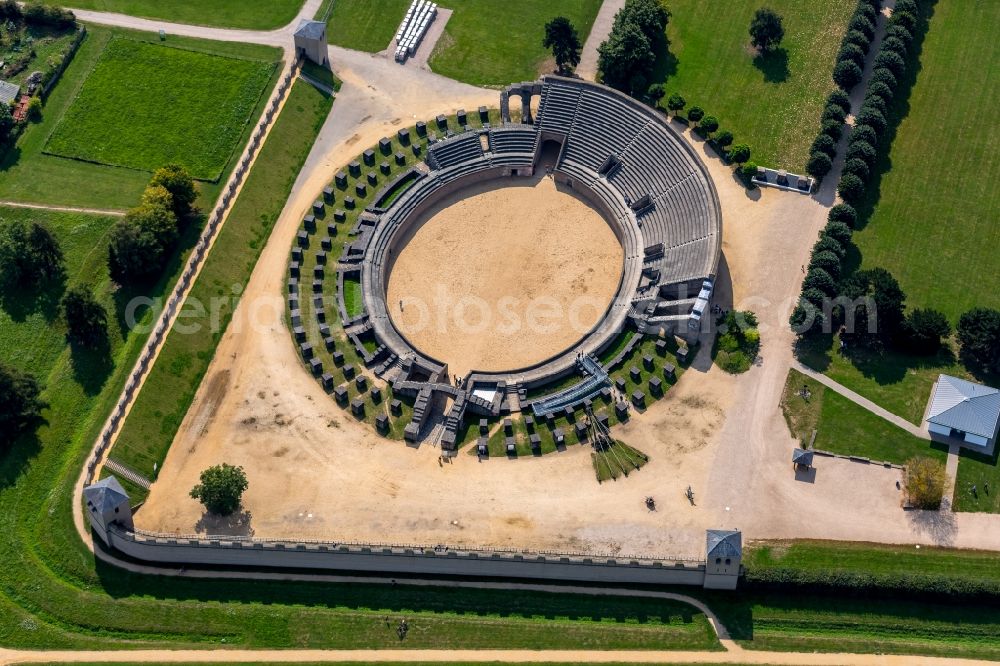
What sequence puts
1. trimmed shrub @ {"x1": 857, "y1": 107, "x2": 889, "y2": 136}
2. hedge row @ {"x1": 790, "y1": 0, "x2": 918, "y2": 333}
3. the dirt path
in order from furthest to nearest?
trimmed shrub @ {"x1": 857, "y1": 107, "x2": 889, "y2": 136}
the dirt path
hedge row @ {"x1": 790, "y1": 0, "x2": 918, "y2": 333}

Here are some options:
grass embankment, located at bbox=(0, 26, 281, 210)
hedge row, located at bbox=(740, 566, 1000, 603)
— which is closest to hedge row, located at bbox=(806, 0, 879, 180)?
hedge row, located at bbox=(740, 566, 1000, 603)

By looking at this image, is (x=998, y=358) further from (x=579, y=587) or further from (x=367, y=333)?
(x=367, y=333)

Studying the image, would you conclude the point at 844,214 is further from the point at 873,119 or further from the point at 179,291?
the point at 179,291

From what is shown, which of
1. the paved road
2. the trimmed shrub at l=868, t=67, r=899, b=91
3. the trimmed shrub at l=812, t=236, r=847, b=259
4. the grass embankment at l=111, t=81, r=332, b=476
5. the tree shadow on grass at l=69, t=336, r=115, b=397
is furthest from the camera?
the trimmed shrub at l=868, t=67, r=899, b=91

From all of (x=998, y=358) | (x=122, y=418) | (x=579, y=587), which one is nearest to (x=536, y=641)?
(x=579, y=587)

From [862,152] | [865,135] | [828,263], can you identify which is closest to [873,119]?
[865,135]

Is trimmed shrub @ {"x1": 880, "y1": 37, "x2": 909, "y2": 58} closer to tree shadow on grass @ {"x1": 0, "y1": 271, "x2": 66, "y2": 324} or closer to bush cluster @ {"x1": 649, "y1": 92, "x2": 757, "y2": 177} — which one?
bush cluster @ {"x1": 649, "y1": 92, "x2": 757, "y2": 177}

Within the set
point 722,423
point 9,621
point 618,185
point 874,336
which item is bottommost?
point 9,621
